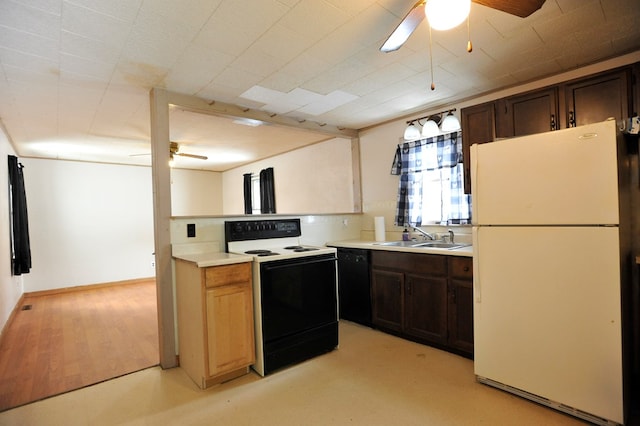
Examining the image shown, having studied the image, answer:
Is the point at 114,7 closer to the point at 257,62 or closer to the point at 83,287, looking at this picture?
the point at 257,62

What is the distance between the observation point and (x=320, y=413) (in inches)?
79.7

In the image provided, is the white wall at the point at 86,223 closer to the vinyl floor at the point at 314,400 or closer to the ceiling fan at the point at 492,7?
the vinyl floor at the point at 314,400

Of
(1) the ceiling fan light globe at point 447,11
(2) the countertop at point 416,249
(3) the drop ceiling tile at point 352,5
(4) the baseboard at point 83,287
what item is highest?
(3) the drop ceiling tile at point 352,5

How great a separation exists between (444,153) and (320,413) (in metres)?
2.60

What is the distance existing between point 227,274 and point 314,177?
308 centimetres

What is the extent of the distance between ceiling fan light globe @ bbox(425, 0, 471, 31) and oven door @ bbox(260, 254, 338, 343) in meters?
1.89

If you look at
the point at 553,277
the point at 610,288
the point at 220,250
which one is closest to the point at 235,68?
the point at 220,250

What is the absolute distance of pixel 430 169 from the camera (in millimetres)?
3473

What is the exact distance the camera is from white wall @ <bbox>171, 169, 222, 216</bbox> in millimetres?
7098

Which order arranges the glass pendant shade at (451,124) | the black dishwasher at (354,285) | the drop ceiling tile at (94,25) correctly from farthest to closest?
the black dishwasher at (354,285)
the glass pendant shade at (451,124)
the drop ceiling tile at (94,25)

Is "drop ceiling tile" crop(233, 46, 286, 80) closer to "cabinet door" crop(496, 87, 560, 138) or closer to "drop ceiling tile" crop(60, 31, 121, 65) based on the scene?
"drop ceiling tile" crop(60, 31, 121, 65)

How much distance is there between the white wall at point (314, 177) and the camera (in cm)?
463

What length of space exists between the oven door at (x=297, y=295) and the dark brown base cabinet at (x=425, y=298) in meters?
0.59

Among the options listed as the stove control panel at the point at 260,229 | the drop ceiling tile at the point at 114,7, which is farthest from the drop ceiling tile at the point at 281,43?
the stove control panel at the point at 260,229
